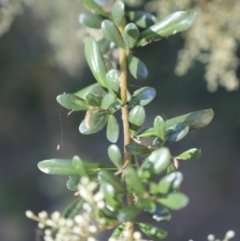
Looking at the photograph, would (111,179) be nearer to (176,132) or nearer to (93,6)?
(176,132)

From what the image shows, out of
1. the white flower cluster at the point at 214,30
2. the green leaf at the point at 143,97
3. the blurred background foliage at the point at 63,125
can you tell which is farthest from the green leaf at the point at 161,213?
the blurred background foliage at the point at 63,125

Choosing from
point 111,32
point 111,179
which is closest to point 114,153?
point 111,179

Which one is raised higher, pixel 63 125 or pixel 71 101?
pixel 71 101

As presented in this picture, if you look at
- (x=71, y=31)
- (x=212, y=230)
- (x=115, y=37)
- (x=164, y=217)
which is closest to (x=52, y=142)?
(x=71, y=31)

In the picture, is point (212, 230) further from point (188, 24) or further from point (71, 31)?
point (188, 24)

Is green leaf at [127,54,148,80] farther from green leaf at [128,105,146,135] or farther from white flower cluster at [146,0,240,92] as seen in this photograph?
white flower cluster at [146,0,240,92]
